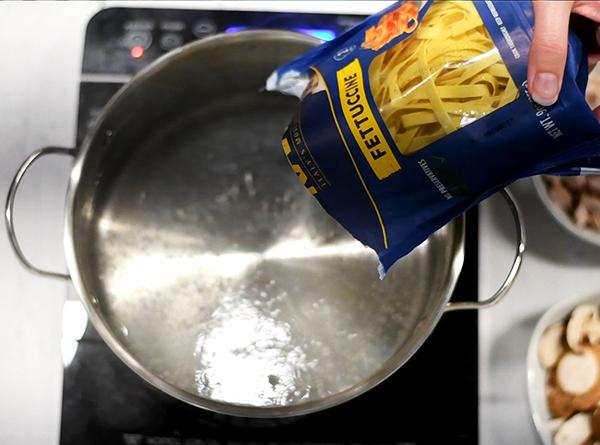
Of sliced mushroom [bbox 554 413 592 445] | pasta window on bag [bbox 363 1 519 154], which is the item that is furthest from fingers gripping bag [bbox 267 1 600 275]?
sliced mushroom [bbox 554 413 592 445]

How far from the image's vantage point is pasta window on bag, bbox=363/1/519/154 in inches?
17.6

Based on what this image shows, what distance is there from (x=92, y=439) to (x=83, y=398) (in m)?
0.04

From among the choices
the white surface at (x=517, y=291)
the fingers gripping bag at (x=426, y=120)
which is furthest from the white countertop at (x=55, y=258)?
the fingers gripping bag at (x=426, y=120)

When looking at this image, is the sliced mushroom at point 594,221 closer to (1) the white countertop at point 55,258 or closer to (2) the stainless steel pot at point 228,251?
(1) the white countertop at point 55,258

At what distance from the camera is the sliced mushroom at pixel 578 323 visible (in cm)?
65

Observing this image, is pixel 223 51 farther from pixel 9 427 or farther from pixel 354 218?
pixel 9 427

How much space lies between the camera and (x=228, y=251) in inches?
29.0

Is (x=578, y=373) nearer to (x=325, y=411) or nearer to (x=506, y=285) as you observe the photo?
(x=506, y=285)

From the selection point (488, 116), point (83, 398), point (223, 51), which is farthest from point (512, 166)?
point (83, 398)

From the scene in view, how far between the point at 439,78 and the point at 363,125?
6 centimetres

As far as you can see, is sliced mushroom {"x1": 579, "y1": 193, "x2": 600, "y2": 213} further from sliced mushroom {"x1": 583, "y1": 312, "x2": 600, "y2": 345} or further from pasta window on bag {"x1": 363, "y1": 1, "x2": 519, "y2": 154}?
pasta window on bag {"x1": 363, "y1": 1, "x2": 519, "y2": 154}

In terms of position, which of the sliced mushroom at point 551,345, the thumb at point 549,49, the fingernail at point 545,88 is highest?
the thumb at point 549,49

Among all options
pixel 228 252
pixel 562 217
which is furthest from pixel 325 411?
pixel 562 217

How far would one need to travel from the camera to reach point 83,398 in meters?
0.67
